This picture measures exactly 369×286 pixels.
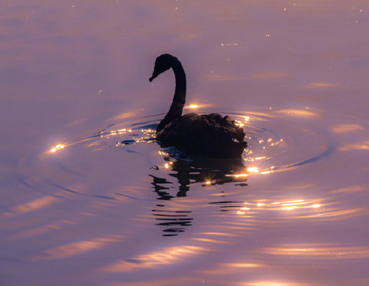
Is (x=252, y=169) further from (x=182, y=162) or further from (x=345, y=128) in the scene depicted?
(x=345, y=128)

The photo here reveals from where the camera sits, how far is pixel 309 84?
44.1ft

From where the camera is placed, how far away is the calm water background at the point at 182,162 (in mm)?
7395

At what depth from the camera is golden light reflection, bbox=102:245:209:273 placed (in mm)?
7254

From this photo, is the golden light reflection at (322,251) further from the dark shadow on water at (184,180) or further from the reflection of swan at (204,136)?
the reflection of swan at (204,136)

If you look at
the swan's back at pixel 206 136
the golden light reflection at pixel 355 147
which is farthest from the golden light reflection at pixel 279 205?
the golden light reflection at pixel 355 147

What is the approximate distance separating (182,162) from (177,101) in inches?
77.4

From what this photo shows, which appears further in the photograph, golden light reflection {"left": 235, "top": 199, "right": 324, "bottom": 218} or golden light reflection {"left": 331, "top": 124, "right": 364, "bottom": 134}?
golden light reflection {"left": 331, "top": 124, "right": 364, "bottom": 134}

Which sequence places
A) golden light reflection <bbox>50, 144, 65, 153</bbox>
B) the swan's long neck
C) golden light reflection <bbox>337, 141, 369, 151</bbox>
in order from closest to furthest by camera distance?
A: golden light reflection <bbox>337, 141, 369, 151</bbox>
golden light reflection <bbox>50, 144, 65, 153</bbox>
the swan's long neck

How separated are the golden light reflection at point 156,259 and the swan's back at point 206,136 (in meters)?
2.68

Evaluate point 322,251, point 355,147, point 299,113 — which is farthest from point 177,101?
point 322,251

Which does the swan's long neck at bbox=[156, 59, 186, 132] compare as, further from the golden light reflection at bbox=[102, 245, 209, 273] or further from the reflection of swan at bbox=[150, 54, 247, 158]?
the golden light reflection at bbox=[102, 245, 209, 273]

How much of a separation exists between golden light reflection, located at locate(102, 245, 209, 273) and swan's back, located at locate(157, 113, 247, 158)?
2675 millimetres

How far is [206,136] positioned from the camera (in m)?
10.2

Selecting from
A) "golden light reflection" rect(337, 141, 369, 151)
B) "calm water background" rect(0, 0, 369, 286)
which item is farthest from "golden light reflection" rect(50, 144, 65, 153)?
"golden light reflection" rect(337, 141, 369, 151)
